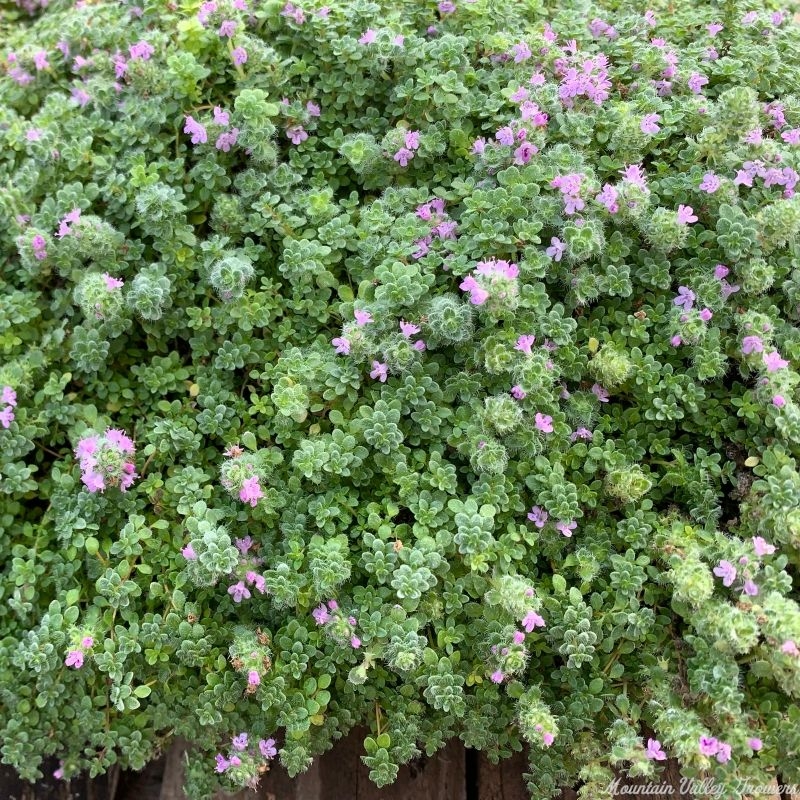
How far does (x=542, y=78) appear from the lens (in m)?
2.00

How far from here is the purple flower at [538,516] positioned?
1.75 metres

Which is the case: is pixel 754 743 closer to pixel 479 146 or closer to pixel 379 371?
pixel 379 371

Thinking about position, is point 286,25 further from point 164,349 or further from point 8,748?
point 8,748

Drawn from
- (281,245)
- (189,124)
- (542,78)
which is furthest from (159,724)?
(542,78)

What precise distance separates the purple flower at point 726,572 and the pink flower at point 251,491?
3.63 ft

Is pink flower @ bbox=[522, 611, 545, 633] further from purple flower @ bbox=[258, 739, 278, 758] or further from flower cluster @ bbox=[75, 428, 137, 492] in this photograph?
flower cluster @ bbox=[75, 428, 137, 492]

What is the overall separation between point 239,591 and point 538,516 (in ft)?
2.55

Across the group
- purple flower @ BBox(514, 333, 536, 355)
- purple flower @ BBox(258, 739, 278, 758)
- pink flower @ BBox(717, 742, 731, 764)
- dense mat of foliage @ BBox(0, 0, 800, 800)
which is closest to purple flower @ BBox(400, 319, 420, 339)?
dense mat of foliage @ BBox(0, 0, 800, 800)

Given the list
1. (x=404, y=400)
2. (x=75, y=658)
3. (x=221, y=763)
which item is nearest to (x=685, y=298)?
(x=404, y=400)

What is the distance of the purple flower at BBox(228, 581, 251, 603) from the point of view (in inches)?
67.4

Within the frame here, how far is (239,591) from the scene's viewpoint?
5.66ft

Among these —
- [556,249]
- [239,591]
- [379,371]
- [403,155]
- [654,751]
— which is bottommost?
[654,751]

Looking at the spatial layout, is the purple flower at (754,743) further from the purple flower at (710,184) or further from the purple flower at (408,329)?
the purple flower at (710,184)

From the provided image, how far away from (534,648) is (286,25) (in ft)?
6.56
